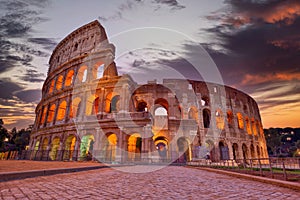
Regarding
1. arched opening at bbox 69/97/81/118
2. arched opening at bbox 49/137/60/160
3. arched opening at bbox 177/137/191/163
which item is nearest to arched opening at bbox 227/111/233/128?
arched opening at bbox 177/137/191/163

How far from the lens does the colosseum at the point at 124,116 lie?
56.2ft

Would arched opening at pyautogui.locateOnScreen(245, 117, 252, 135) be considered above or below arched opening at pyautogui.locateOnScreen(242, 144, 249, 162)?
above

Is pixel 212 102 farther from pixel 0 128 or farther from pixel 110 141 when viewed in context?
pixel 0 128

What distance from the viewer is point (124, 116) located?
681 inches

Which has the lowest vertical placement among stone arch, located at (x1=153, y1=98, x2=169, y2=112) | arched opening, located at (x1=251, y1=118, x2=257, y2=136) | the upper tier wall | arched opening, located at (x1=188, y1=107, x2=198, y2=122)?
arched opening, located at (x1=251, y1=118, x2=257, y2=136)

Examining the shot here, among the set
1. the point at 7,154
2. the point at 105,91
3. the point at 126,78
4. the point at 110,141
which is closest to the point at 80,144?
the point at 110,141

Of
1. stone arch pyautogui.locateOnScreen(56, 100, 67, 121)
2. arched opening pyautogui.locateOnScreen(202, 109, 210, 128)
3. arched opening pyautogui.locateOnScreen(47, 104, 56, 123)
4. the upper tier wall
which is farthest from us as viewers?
arched opening pyautogui.locateOnScreen(202, 109, 210, 128)

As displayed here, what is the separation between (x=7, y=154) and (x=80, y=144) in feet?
36.9

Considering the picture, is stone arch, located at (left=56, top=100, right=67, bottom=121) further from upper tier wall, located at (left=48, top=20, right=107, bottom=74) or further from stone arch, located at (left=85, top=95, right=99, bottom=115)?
upper tier wall, located at (left=48, top=20, right=107, bottom=74)

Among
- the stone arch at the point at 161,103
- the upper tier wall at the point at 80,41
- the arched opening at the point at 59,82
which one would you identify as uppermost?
the upper tier wall at the point at 80,41

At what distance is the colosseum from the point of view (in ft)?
56.2

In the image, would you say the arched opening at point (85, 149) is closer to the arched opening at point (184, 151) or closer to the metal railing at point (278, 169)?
the arched opening at point (184, 151)

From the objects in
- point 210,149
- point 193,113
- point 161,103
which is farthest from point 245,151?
point 161,103

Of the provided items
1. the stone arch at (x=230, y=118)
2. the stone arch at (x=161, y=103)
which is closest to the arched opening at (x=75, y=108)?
the stone arch at (x=161, y=103)
